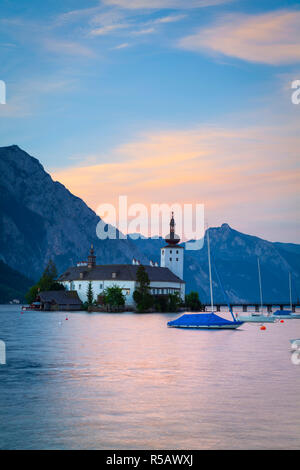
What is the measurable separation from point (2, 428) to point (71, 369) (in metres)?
20.3

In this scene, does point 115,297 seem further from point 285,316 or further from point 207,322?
point 207,322

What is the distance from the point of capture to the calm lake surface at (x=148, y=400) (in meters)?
23.6

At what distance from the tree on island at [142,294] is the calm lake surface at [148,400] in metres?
138

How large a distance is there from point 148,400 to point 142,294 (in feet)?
547

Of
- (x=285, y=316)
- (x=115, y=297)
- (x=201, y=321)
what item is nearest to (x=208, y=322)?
(x=201, y=321)

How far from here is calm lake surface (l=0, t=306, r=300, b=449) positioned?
930 inches

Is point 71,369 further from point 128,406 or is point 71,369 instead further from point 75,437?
point 75,437

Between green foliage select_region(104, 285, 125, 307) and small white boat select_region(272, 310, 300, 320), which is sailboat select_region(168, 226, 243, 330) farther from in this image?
green foliage select_region(104, 285, 125, 307)

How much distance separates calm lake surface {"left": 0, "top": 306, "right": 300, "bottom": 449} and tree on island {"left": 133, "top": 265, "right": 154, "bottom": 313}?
138 meters

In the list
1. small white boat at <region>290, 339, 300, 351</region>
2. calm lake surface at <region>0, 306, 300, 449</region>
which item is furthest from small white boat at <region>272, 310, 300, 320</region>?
calm lake surface at <region>0, 306, 300, 449</region>

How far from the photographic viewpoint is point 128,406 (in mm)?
30422
